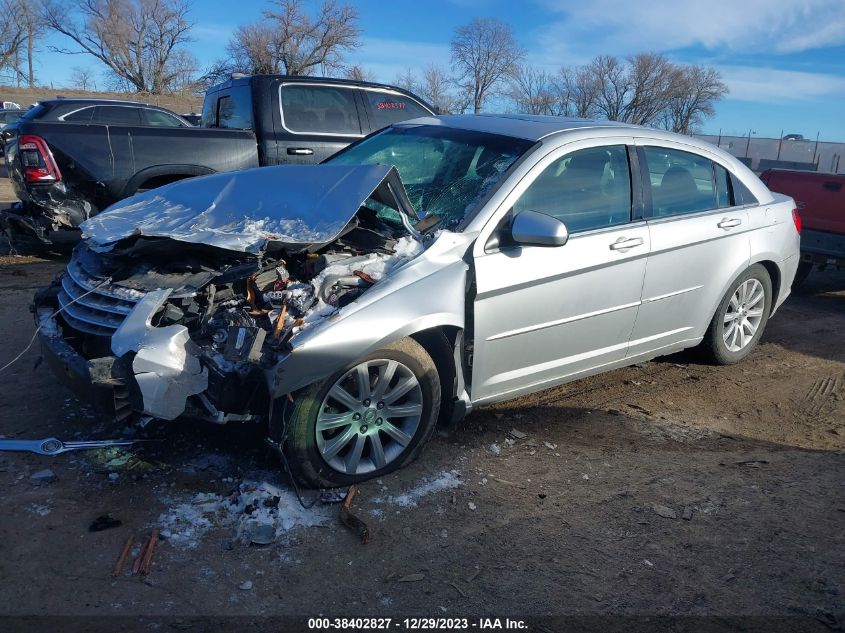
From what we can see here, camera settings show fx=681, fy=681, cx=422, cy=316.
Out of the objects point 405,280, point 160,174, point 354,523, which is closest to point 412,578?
point 354,523

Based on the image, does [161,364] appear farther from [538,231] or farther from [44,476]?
[538,231]

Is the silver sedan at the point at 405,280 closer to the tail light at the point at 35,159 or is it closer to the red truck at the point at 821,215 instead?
the tail light at the point at 35,159

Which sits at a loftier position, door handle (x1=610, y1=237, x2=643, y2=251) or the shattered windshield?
the shattered windshield

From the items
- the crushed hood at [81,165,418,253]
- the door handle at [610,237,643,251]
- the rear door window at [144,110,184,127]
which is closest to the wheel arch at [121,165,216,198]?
the crushed hood at [81,165,418,253]

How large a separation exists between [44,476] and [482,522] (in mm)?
2147

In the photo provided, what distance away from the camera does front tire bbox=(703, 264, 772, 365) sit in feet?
16.7

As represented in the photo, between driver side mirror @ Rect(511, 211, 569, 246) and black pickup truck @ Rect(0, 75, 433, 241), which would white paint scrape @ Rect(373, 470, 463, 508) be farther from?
black pickup truck @ Rect(0, 75, 433, 241)

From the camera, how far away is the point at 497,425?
4219 mm

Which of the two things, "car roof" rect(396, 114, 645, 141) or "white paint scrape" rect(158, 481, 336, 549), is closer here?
"white paint scrape" rect(158, 481, 336, 549)

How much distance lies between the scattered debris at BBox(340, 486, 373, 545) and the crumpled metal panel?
850mm

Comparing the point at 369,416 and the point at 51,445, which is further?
the point at 51,445

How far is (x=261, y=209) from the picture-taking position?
3.83 m

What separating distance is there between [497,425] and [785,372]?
2.75m

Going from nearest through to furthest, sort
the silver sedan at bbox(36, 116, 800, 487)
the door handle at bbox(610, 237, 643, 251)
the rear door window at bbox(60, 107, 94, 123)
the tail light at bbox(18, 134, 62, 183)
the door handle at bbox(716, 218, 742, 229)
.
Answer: the silver sedan at bbox(36, 116, 800, 487) → the door handle at bbox(610, 237, 643, 251) → the door handle at bbox(716, 218, 742, 229) → the tail light at bbox(18, 134, 62, 183) → the rear door window at bbox(60, 107, 94, 123)
